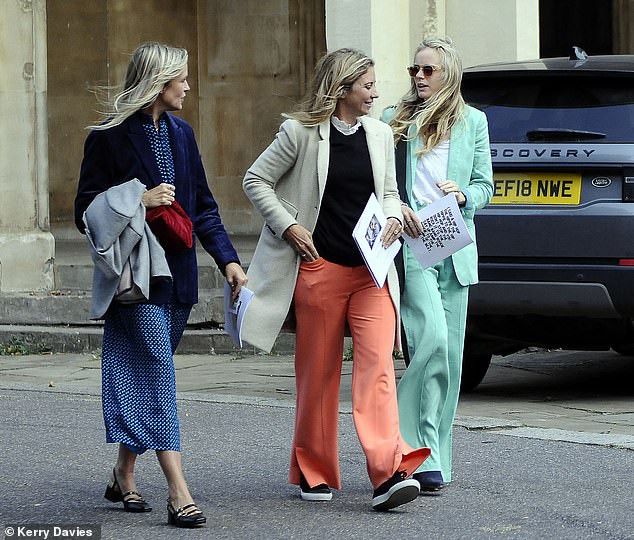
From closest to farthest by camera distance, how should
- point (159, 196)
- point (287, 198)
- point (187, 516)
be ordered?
point (187, 516) < point (159, 196) < point (287, 198)

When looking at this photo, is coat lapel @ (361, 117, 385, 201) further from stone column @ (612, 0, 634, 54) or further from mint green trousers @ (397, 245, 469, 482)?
stone column @ (612, 0, 634, 54)

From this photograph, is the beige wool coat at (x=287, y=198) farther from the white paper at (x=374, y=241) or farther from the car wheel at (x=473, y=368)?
the car wheel at (x=473, y=368)

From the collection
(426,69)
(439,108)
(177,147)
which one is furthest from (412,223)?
(177,147)

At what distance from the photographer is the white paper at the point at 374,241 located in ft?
19.2

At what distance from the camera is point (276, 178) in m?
6.14

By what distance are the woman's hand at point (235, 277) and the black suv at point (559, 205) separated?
266cm

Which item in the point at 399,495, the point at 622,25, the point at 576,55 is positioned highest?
the point at 622,25

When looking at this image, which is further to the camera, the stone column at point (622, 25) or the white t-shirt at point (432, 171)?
the stone column at point (622, 25)

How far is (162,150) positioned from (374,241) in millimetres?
860

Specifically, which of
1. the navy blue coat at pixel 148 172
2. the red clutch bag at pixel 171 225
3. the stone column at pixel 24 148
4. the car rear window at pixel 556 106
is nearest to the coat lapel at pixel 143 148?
the navy blue coat at pixel 148 172

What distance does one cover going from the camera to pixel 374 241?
591cm

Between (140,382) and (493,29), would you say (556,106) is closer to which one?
(140,382)

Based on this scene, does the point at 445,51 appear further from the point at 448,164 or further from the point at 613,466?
the point at 613,466

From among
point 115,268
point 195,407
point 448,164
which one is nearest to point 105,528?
point 115,268
